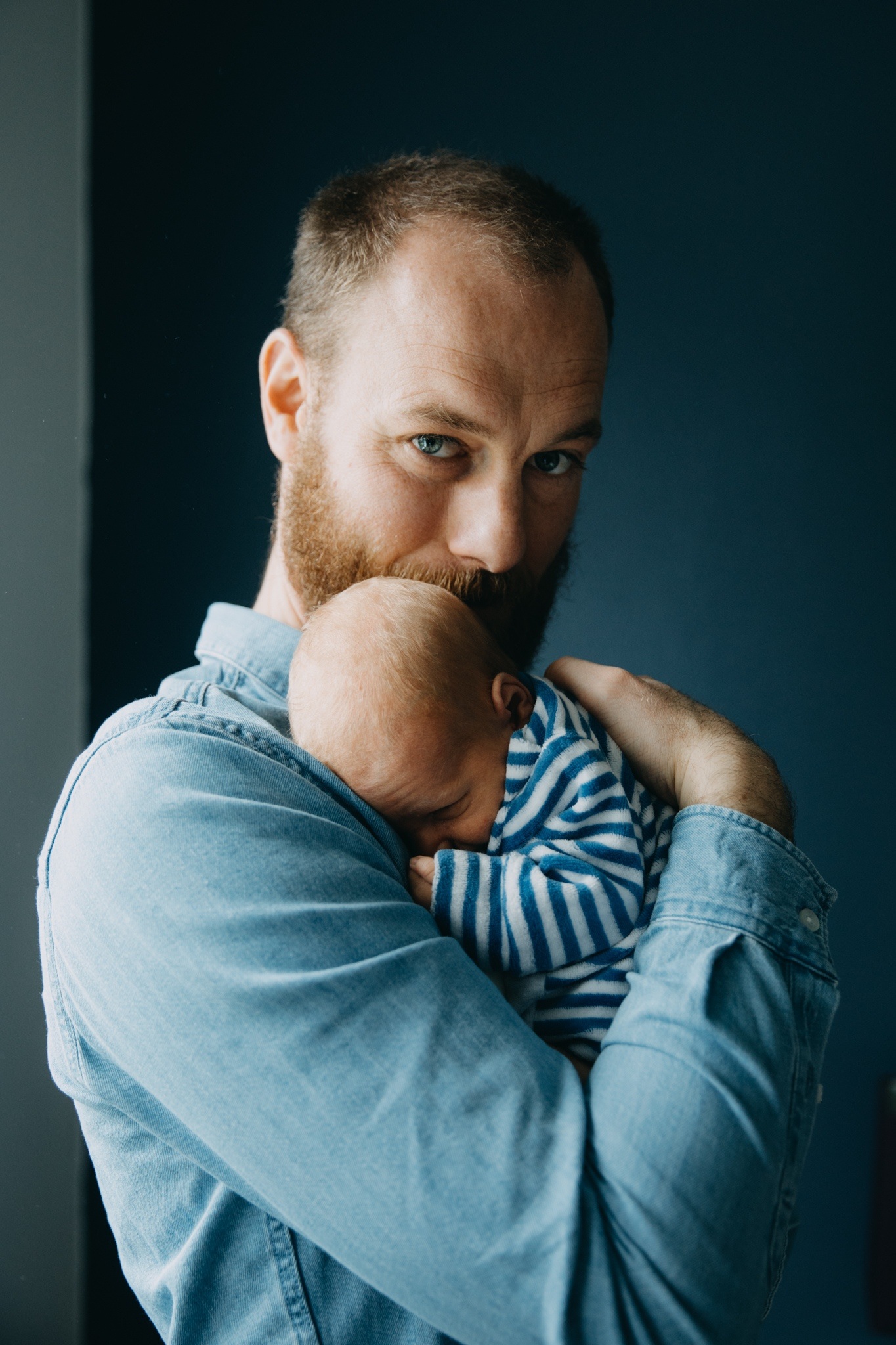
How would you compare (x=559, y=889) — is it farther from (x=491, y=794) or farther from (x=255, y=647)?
(x=255, y=647)

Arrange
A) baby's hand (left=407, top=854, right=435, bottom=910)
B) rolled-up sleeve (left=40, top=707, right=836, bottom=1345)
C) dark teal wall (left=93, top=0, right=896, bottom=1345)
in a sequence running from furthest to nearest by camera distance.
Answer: dark teal wall (left=93, top=0, right=896, bottom=1345) → baby's hand (left=407, top=854, right=435, bottom=910) → rolled-up sleeve (left=40, top=707, right=836, bottom=1345)

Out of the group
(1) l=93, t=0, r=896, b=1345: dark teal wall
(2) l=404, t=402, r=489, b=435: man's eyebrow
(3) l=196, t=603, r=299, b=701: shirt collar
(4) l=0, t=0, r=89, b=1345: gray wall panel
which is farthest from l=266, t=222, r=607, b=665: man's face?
(1) l=93, t=0, r=896, b=1345: dark teal wall

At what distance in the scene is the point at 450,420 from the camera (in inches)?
44.6

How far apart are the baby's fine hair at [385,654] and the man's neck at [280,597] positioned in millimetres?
236

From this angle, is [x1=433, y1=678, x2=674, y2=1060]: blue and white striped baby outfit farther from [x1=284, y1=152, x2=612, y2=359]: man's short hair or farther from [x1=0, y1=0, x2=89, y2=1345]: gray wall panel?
[x1=0, y1=0, x2=89, y2=1345]: gray wall panel

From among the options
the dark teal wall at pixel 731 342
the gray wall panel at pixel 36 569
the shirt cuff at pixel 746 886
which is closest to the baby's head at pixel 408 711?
the shirt cuff at pixel 746 886

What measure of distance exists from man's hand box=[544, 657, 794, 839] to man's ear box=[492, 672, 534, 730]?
9 centimetres

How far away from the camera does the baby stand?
2.93 ft

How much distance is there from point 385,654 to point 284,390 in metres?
0.57

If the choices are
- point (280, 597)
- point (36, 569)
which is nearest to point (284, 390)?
point (280, 597)

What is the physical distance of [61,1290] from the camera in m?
1.73

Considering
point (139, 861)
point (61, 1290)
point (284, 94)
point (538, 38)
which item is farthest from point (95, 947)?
point (538, 38)

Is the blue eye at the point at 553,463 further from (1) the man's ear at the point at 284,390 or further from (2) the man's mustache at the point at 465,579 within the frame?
(1) the man's ear at the point at 284,390

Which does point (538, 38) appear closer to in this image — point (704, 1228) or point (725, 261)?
point (725, 261)
